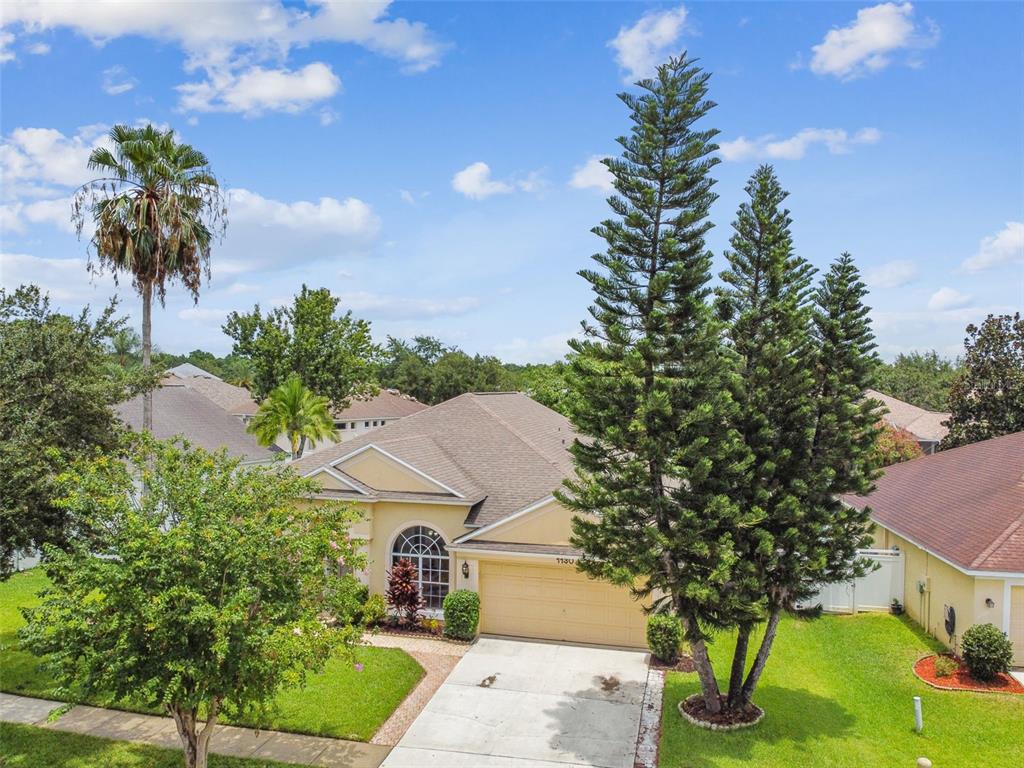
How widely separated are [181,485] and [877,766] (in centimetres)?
1124

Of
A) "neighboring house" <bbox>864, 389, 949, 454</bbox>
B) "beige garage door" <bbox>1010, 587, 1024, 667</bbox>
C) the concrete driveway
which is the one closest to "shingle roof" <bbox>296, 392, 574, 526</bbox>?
the concrete driveway

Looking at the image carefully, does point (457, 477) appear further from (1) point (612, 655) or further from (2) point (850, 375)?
(2) point (850, 375)

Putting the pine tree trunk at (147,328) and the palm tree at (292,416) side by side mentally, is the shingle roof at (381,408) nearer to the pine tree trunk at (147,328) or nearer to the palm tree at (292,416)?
the palm tree at (292,416)

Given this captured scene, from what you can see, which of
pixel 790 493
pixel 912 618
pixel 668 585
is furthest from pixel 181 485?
pixel 912 618

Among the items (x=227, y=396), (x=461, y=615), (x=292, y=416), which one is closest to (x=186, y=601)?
(x=461, y=615)

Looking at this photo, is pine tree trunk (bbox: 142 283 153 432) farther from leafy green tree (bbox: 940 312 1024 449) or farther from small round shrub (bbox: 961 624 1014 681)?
leafy green tree (bbox: 940 312 1024 449)

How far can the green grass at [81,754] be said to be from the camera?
1067 centimetres

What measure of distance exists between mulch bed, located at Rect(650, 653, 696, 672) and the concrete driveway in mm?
284

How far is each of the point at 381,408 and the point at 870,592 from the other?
1607 inches

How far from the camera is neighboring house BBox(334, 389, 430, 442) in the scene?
48906 millimetres

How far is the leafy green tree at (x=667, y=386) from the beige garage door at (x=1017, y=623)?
6.99 meters

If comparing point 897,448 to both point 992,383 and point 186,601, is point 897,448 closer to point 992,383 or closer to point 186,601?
point 992,383

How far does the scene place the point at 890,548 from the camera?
821 inches

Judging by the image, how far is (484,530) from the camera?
56.3 ft
